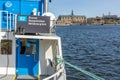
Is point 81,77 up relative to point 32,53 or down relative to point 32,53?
down

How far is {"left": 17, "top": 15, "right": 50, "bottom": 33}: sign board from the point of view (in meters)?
13.1

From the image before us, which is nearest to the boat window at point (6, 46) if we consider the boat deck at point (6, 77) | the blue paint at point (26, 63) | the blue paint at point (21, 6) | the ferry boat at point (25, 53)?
the ferry boat at point (25, 53)

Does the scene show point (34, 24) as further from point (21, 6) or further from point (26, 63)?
point (21, 6)

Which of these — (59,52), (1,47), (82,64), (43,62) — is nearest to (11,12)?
(1,47)

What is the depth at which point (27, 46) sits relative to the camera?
14.4 metres

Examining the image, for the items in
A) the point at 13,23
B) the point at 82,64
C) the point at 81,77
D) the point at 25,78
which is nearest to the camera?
the point at 25,78

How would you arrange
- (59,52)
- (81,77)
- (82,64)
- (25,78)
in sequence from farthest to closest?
(82,64)
(81,77)
(25,78)
(59,52)

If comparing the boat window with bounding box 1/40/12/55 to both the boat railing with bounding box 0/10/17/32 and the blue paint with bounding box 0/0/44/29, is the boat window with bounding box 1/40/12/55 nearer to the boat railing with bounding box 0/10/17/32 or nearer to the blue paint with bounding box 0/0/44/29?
the boat railing with bounding box 0/10/17/32

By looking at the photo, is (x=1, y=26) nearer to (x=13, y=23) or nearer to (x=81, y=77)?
(x=13, y=23)

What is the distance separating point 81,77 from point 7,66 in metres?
7.71

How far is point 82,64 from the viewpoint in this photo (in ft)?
87.2

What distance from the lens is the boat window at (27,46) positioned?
14.4m

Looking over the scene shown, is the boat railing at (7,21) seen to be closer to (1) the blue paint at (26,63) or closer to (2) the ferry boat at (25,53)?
(2) the ferry boat at (25,53)

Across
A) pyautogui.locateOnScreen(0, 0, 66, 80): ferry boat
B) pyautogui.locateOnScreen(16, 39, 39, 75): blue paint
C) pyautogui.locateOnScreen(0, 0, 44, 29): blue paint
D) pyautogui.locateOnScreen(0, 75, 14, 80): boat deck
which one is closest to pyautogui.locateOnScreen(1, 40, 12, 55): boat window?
pyautogui.locateOnScreen(0, 0, 66, 80): ferry boat
